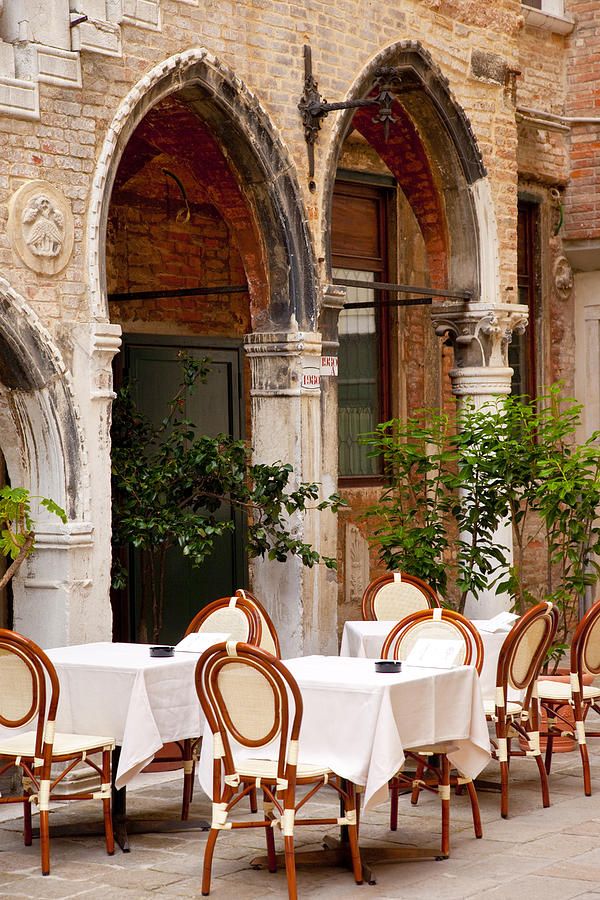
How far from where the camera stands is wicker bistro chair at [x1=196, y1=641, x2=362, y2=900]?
17.2 feet

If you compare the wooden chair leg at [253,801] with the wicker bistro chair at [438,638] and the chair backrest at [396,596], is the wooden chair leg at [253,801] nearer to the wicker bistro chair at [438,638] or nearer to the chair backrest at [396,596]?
the wicker bistro chair at [438,638]

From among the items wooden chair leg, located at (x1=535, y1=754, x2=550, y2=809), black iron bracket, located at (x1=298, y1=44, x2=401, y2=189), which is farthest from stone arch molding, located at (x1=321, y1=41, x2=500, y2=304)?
wooden chair leg, located at (x1=535, y1=754, x2=550, y2=809)

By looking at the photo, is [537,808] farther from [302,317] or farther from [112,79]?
[112,79]

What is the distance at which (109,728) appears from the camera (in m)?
6.00

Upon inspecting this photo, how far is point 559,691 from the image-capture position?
23.7 feet

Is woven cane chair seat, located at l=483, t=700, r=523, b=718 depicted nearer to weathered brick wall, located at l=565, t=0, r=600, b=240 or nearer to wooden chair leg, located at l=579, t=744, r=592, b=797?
wooden chair leg, located at l=579, t=744, r=592, b=797

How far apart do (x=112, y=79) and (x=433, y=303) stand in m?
3.47

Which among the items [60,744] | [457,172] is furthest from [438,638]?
[457,172]

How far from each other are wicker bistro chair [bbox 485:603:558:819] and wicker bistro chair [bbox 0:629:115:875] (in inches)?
69.1

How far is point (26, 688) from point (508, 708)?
221 centimetres

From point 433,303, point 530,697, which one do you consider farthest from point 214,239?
point 530,697

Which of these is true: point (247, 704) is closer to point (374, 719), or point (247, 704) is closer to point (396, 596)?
point (374, 719)

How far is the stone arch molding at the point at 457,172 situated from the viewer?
944cm

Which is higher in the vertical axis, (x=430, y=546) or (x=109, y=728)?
(x=430, y=546)
